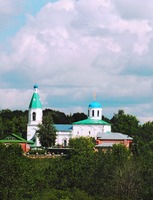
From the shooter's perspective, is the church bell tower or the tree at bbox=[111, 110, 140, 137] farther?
the tree at bbox=[111, 110, 140, 137]

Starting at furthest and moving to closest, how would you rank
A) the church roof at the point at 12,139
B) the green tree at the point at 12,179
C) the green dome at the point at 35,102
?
the green dome at the point at 35,102
the church roof at the point at 12,139
the green tree at the point at 12,179

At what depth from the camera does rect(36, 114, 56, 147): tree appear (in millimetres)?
76125

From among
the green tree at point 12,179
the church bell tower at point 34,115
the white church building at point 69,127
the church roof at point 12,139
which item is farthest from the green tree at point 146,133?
the green tree at point 12,179

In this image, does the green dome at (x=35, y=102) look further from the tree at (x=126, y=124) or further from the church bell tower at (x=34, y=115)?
the tree at (x=126, y=124)

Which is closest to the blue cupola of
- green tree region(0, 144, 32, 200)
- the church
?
the church

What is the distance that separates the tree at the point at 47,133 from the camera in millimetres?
76125

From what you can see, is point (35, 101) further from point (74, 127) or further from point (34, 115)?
point (74, 127)

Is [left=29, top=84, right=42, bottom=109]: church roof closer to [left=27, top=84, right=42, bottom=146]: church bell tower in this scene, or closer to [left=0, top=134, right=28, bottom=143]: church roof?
[left=27, top=84, right=42, bottom=146]: church bell tower

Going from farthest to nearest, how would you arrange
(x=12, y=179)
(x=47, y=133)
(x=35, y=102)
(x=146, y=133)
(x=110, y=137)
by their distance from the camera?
1. (x=146, y=133)
2. (x=35, y=102)
3. (x=110, y=137)
4. (x=47, y=133)
5. (x=12, y=179)

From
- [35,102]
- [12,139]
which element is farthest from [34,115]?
[12,139]

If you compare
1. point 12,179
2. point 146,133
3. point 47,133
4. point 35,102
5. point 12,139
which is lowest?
point 12,179

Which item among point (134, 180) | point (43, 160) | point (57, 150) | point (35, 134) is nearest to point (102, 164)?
point (134, 180)

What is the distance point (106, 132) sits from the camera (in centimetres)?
8081

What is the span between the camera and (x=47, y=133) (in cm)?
7625
